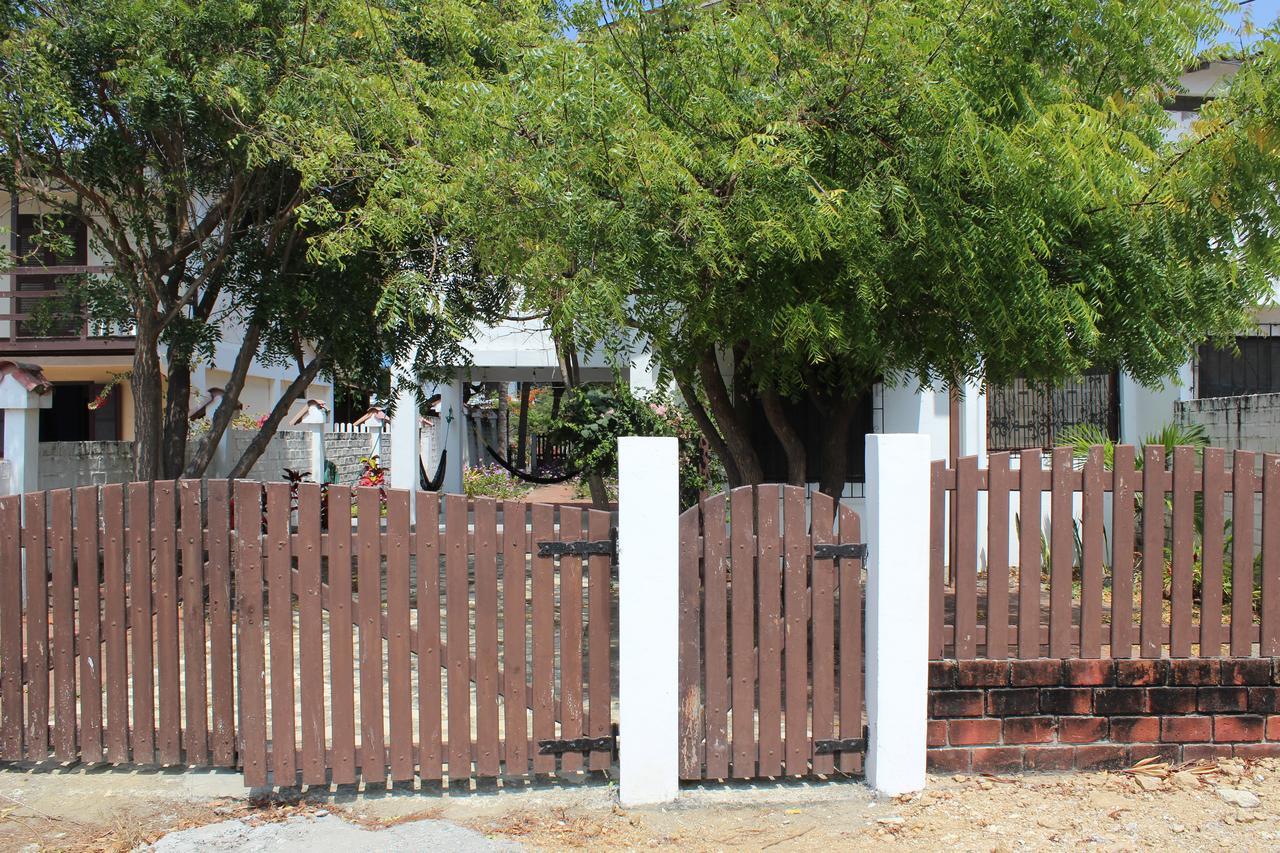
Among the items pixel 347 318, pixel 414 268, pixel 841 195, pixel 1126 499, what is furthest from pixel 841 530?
pixel 347 318

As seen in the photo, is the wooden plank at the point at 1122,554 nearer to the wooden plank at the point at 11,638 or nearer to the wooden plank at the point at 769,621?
the wooden plank at the point at 769,621

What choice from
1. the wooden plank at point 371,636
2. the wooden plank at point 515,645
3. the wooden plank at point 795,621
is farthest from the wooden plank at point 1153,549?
the wooden plank at point 371,636

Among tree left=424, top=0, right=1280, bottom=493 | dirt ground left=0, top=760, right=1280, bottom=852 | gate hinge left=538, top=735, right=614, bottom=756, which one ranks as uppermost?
tree left=424, top=0, right=1280, bottom=493

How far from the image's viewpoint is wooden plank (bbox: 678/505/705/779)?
14.4 ft

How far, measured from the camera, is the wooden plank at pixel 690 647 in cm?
→ 438

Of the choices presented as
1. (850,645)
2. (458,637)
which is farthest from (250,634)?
(850,645)

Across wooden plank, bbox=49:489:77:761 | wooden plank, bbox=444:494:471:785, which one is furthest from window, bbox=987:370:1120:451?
wooden plank, bbox=49:489:77:761

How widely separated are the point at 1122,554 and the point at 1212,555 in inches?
17.7

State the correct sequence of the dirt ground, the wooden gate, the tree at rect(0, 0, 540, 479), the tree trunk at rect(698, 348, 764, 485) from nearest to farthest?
the dirt ground < the wooden gate < the tree trunk at rect(698, 348, 764, 485) < the tree at rect(0, 0, 540, 479)

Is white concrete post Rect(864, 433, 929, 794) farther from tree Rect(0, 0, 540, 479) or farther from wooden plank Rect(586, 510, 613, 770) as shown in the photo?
tree Rect(0, 0, 540, 479)

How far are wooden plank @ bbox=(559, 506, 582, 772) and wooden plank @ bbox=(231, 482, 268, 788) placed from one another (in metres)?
1.33

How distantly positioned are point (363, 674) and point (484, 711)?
57cm

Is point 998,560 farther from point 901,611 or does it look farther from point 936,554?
point 901,611

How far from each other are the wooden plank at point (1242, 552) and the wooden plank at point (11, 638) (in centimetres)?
557
